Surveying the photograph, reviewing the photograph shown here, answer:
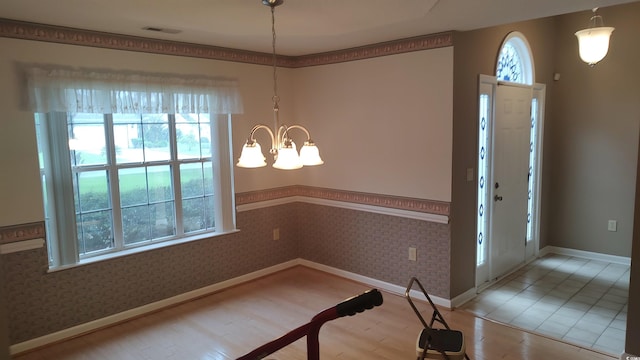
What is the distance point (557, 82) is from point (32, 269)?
222 inches

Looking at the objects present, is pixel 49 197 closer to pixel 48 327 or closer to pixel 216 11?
pixel 48 327

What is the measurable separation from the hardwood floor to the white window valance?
5.88 feet

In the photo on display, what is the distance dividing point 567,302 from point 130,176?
4.08 meters

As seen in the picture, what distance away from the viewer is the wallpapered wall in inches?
123

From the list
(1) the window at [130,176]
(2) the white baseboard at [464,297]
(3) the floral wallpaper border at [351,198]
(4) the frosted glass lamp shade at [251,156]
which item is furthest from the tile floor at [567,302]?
(1) the window at [130,176]

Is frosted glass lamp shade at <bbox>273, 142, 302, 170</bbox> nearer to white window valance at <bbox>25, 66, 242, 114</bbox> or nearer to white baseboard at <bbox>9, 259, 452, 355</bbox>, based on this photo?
white window valance at <bbox>25, 66, 242, 114</bbox>

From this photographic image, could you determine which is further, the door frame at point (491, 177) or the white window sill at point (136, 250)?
the door frame at point (491, 177)

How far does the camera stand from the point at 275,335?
3320mm

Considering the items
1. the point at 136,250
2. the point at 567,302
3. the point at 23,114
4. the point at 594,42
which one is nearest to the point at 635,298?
the point at 567,302

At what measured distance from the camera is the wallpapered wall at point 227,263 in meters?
3.13

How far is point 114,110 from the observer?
336 cm

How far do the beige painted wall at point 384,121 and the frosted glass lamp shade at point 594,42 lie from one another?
106 centimetres

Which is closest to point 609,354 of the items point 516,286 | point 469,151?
point 516,286

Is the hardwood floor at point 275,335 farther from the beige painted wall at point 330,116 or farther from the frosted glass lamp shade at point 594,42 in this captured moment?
the frosted glass lamp shade at point 594,42
